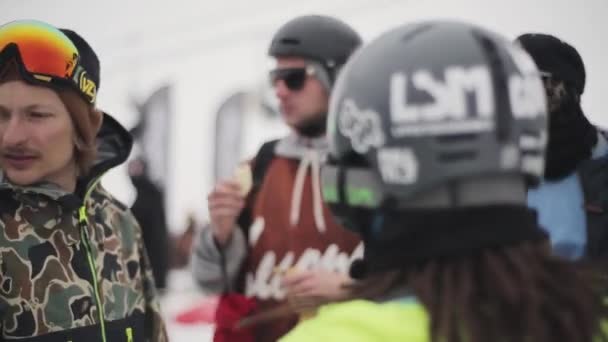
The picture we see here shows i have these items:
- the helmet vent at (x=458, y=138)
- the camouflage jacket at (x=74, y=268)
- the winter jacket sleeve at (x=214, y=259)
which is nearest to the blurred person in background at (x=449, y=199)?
the helmet vent at (x=458, y=138)

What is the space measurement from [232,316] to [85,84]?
32.7 inches

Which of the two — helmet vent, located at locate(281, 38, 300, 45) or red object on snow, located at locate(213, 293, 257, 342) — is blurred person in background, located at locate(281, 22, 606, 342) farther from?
helmet vent, located at locate(281, 38, 300, 45)

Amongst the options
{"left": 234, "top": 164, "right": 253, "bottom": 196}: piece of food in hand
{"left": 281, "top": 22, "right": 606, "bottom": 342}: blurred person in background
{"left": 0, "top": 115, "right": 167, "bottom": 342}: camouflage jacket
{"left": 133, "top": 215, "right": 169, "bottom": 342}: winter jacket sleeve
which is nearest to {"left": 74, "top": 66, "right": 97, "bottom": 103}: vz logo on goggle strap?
{"left": 0, "top": 115, "right": 167, "bottom": 342}: camouflage jacket

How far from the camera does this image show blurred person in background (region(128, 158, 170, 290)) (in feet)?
31.8

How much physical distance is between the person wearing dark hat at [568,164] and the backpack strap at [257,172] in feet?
2.75

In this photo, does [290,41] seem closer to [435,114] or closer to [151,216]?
[435,114]

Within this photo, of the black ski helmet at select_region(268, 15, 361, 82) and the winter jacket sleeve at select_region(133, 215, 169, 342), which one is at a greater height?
the black ski helmet at select_region(268, 15, 361, 82)

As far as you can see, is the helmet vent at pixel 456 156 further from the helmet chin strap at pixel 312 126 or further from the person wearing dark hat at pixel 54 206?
the helmet chin strap at pixel 312 126

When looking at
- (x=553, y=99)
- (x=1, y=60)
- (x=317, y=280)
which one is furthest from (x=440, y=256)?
(x=553, y=99)

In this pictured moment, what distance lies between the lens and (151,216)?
9.88 meters

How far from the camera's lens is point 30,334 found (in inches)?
70.9

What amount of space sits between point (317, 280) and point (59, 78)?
0.85m

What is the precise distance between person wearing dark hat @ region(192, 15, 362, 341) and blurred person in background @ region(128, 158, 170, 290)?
7315 millimetres

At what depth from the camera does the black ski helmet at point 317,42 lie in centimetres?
249
